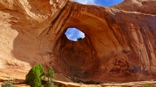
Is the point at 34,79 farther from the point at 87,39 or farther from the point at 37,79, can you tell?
the point at 87,39

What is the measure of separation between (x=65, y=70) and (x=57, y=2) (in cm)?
547

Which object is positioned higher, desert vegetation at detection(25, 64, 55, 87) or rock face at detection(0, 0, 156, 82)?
rock face at detection(0, 0, 156, 82)

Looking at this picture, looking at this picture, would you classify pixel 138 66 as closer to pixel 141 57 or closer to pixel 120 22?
pixel 141 57

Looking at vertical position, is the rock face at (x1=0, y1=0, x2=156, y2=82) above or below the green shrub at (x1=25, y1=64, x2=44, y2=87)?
above

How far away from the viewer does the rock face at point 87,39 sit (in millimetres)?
17078

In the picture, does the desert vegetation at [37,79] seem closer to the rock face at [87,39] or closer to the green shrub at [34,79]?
the green shrub at [34,79]

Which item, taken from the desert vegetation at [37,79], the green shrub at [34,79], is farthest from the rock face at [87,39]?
the green shrub at [34,79]

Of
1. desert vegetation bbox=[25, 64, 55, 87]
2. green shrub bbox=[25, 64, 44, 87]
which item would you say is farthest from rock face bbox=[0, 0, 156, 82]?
green shrub bbox=[25, 64, 44, 87]

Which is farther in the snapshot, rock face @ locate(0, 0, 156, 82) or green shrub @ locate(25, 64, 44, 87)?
rock face @ locate(0, 0, 156, 82)

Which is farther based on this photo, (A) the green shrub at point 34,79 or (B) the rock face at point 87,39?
(B) the rock face at point 87,39

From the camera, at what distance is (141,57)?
19.4 m

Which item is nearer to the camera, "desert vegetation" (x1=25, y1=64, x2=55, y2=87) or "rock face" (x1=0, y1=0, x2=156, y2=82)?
"desert vegetation" (x1=25, y1=64, x2=55, y2=87)

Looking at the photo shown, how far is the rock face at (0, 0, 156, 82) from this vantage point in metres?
17.1

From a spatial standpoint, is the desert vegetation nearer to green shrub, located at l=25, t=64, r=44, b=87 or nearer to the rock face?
green shrub, located at l=25, t=64, r=44, b=87
